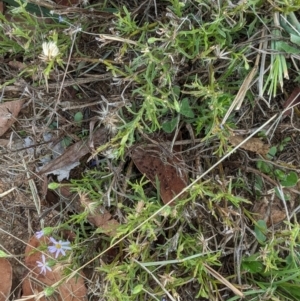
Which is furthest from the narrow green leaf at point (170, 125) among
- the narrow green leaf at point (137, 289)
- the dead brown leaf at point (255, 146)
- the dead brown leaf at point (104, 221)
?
the narrow green leaf at point (137, 289)

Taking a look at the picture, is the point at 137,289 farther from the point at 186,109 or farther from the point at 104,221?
the point at 186,109

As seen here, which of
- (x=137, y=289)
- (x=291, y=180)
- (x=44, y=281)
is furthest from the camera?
(x=44, y=281)

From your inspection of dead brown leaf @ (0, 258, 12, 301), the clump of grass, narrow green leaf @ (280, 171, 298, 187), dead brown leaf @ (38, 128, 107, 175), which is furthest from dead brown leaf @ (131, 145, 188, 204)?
dead brown leaf @ (0, 258, 12, 301)

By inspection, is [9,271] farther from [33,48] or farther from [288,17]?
[288,17]

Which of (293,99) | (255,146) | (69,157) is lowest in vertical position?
(69,157)

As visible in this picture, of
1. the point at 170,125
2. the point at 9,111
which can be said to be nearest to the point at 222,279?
the point at 170,125

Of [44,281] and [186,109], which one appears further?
[44,281]
